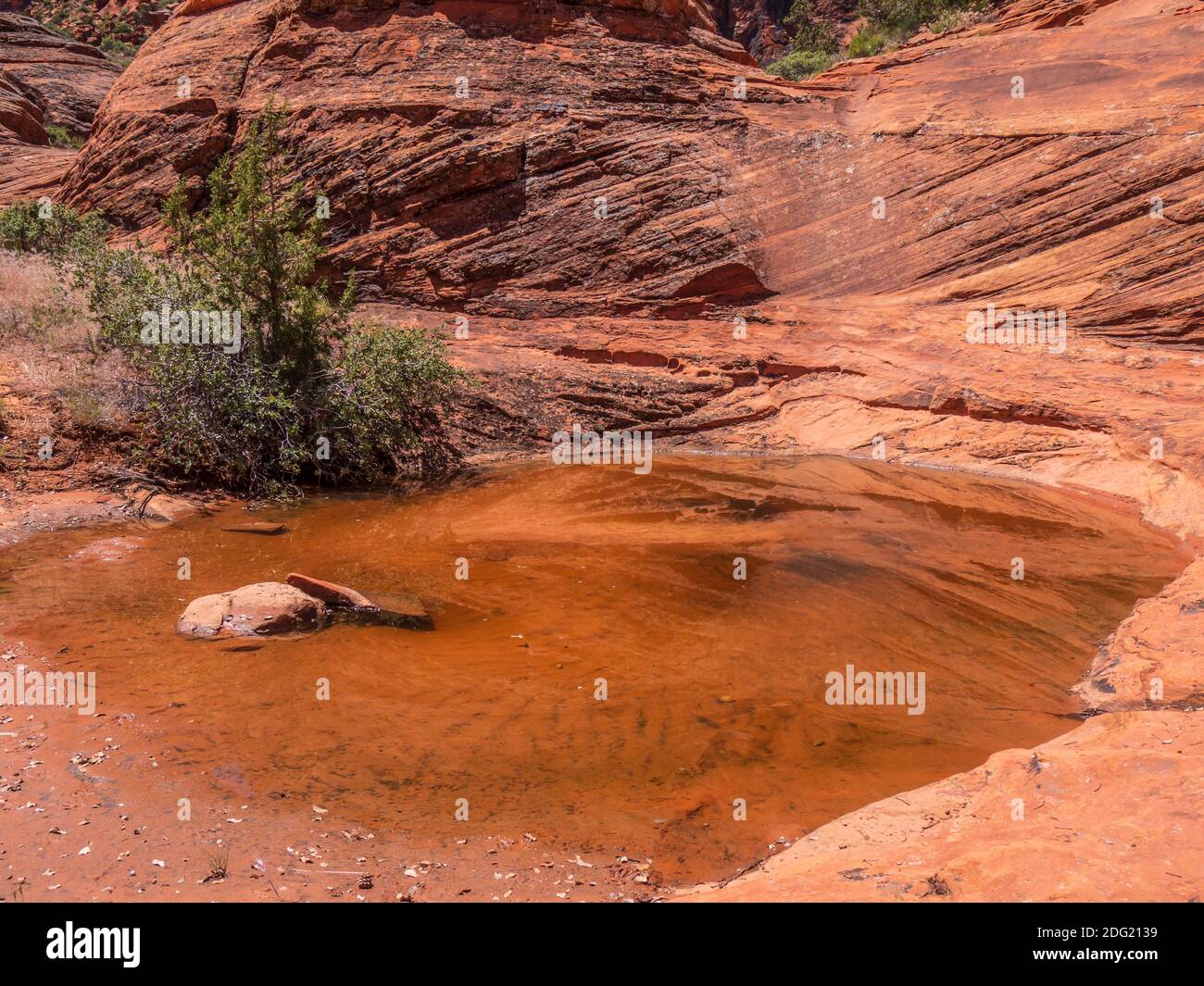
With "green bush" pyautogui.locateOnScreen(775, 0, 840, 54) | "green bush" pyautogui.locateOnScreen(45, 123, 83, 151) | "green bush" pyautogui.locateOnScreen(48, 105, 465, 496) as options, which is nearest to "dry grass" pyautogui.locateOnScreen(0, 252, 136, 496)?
"green bush" pyautogui.locateOnScreen(48, 105, 465, 496)

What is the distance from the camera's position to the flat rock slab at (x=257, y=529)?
375 inches

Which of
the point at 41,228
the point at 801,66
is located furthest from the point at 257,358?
the point at 801,66

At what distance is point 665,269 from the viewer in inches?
680

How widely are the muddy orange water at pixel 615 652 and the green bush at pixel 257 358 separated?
46.0 inches

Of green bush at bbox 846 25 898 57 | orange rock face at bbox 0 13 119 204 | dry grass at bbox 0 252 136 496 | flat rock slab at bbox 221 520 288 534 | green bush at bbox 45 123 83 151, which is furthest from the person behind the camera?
green bush at bbox 846 25 898 57

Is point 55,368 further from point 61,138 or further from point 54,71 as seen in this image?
point 54,71

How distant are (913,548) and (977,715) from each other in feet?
12.3

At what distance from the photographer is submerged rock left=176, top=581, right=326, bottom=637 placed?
6.37 metres

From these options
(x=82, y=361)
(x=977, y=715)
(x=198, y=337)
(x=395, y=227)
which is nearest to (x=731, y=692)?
(x=977, y=715)

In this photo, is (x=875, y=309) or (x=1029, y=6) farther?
(x=1029, y=6)

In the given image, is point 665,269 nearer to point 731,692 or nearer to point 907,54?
point 907,54

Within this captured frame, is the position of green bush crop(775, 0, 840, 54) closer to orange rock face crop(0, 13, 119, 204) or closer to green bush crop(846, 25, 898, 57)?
green bush crop(846, 25, 898, 57)

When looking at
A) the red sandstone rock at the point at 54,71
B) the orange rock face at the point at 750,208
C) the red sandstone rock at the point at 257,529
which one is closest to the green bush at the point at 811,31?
the orange rock face at the point at 750,208

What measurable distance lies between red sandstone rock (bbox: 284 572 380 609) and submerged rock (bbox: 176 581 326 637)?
24cm
